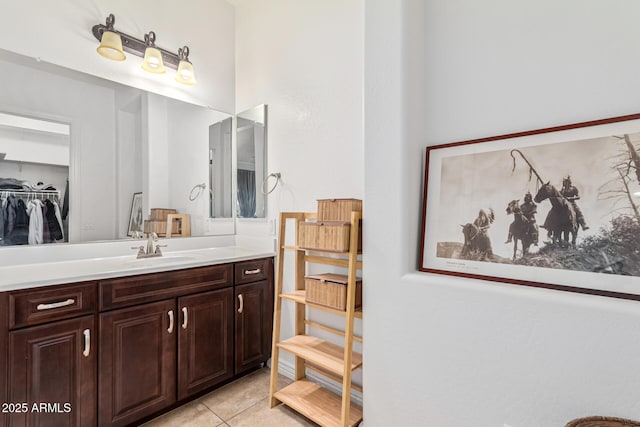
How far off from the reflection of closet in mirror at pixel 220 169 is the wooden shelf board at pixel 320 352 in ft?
4.23

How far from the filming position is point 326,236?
1.60 metres

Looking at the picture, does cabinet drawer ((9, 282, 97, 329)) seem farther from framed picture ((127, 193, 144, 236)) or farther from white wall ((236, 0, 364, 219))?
white wall ((236, 0, 364, 219))

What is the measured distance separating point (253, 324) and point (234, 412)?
54cm

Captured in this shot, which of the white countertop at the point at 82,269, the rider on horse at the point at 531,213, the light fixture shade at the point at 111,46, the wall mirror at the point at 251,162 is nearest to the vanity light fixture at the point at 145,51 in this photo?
the light fixture shade at the point at 111,46

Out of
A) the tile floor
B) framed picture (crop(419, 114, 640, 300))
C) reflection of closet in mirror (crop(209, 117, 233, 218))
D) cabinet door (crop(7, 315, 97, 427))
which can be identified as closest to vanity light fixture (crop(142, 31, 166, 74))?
reflection of closet in mirror (crop(209, 117, 233, 218))

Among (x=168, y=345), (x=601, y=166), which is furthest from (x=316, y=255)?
(x=601, y=166)

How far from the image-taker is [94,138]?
75.7 inches

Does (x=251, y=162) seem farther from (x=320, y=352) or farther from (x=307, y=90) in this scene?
(x=320, y=352)

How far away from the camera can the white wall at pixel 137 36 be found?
1.72 meters

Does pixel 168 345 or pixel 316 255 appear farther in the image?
pixel 316 255

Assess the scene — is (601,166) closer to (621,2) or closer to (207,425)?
(621,2)

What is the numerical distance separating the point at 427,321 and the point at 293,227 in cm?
117

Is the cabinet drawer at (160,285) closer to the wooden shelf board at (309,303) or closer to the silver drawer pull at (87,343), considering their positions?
the silver drawer pull at (87,343)

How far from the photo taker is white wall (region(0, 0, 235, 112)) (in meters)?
1.72
